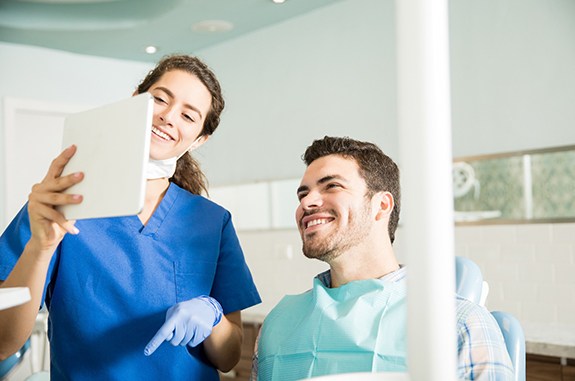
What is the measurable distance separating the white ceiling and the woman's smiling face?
271 cm

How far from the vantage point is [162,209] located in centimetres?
139

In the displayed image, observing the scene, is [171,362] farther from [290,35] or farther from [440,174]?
[290,35]

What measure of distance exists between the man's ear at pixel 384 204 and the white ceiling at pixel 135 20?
2698 millimetres

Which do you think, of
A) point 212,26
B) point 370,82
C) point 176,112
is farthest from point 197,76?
point 212,26

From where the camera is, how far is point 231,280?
140cm

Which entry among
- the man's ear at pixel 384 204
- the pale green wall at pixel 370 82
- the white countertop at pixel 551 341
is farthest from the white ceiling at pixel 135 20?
the man's ear at pixel 384 204

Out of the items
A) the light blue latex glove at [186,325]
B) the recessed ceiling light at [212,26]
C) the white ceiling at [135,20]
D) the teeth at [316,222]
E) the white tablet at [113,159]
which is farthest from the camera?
the recessed ceiling light at [212,26]

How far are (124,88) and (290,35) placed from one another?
178 cm

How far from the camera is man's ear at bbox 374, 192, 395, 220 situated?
1562 millimetres

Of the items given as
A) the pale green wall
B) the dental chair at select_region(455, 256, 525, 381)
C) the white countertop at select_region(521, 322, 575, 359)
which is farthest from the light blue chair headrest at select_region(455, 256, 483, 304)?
the pale green wall

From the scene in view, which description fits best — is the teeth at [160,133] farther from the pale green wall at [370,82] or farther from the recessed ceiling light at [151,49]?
the recessed ceiling light at [151,49]

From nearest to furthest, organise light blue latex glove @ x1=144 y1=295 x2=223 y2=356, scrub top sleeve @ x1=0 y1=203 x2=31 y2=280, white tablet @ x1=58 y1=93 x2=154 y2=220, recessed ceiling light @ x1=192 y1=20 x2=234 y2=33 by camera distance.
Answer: white tablet @ x1=58 y1=93 x2=154 y2=220 → light blue latex glove @ x1=144 y1=295 x2=223 y2=356 → scrub top sleeve @ x1=0 y1=203 x2=31 y2=280 → recessed ceiling light @ x1=192 y1=20 x2=234 y2=33

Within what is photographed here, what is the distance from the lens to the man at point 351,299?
3.90 feet

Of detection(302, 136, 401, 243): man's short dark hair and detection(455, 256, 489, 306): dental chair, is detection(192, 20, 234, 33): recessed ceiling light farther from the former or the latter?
detection(455, 256, 489, 306): dental chair
